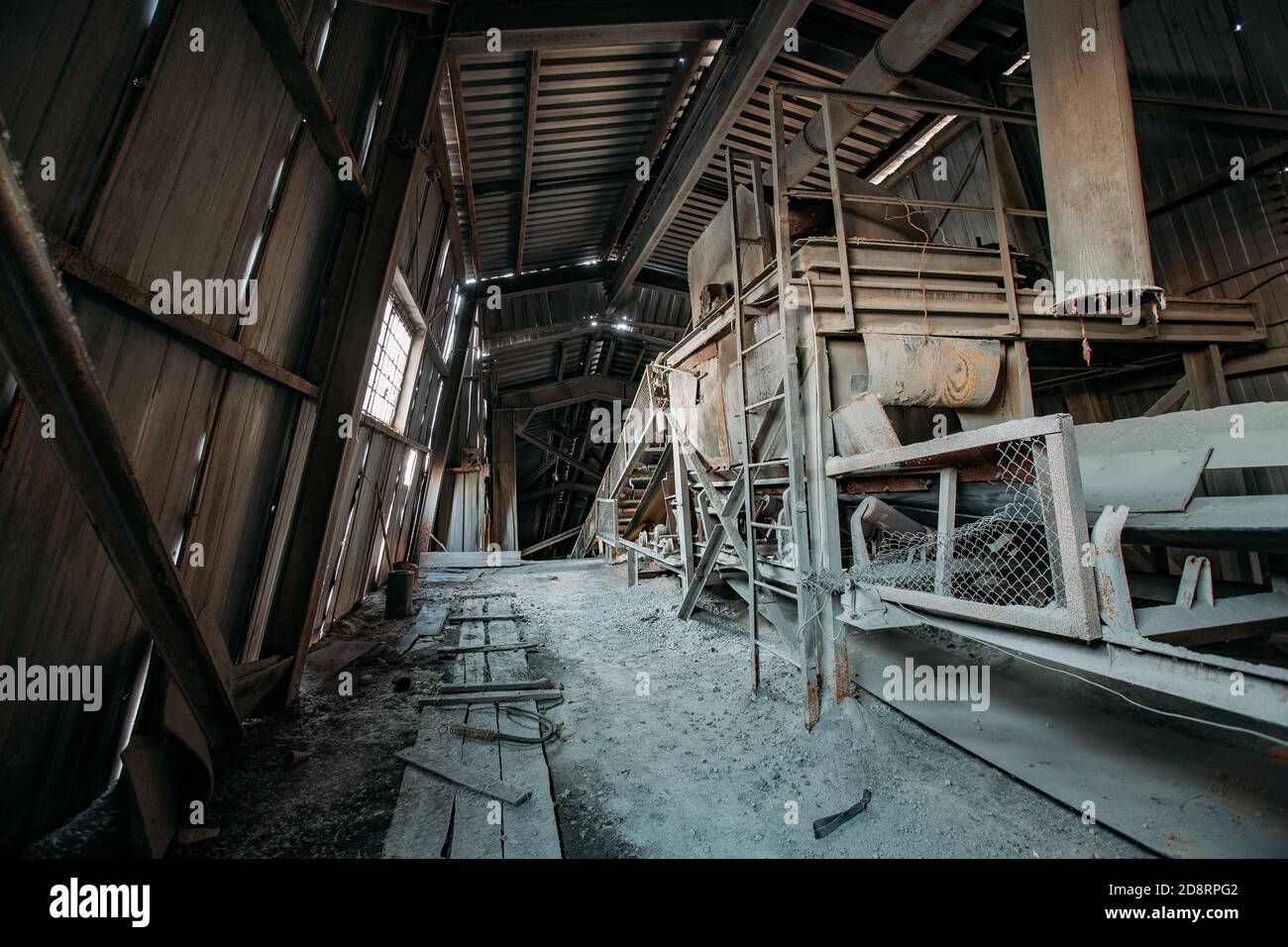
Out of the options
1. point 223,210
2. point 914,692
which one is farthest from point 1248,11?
point 223,210

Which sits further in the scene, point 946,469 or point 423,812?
point 946,469

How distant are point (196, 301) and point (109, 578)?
5.47 feet

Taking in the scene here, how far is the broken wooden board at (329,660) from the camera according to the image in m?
4.90

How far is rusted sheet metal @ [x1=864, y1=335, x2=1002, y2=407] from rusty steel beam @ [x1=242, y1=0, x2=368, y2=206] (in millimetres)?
4856

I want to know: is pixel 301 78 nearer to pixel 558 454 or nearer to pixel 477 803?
pixel 477 803

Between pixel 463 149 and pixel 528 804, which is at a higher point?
pixel 463 149

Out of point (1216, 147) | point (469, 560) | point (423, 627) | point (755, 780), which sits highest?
point (1216, 147)

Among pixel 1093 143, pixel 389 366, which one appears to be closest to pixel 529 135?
pixel 389 366

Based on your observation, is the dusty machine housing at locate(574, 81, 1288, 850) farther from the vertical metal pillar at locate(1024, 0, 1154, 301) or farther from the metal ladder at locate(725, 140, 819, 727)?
the vertical metal pillar at locate(1024, 0, 1154, 301)

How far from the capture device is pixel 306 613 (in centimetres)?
446

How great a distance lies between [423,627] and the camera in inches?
277

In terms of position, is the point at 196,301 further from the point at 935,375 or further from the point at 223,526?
the point at 935,375

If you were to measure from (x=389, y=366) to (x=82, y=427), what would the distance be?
21.7ft

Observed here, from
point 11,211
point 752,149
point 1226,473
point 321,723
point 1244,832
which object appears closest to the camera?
point 11,211
